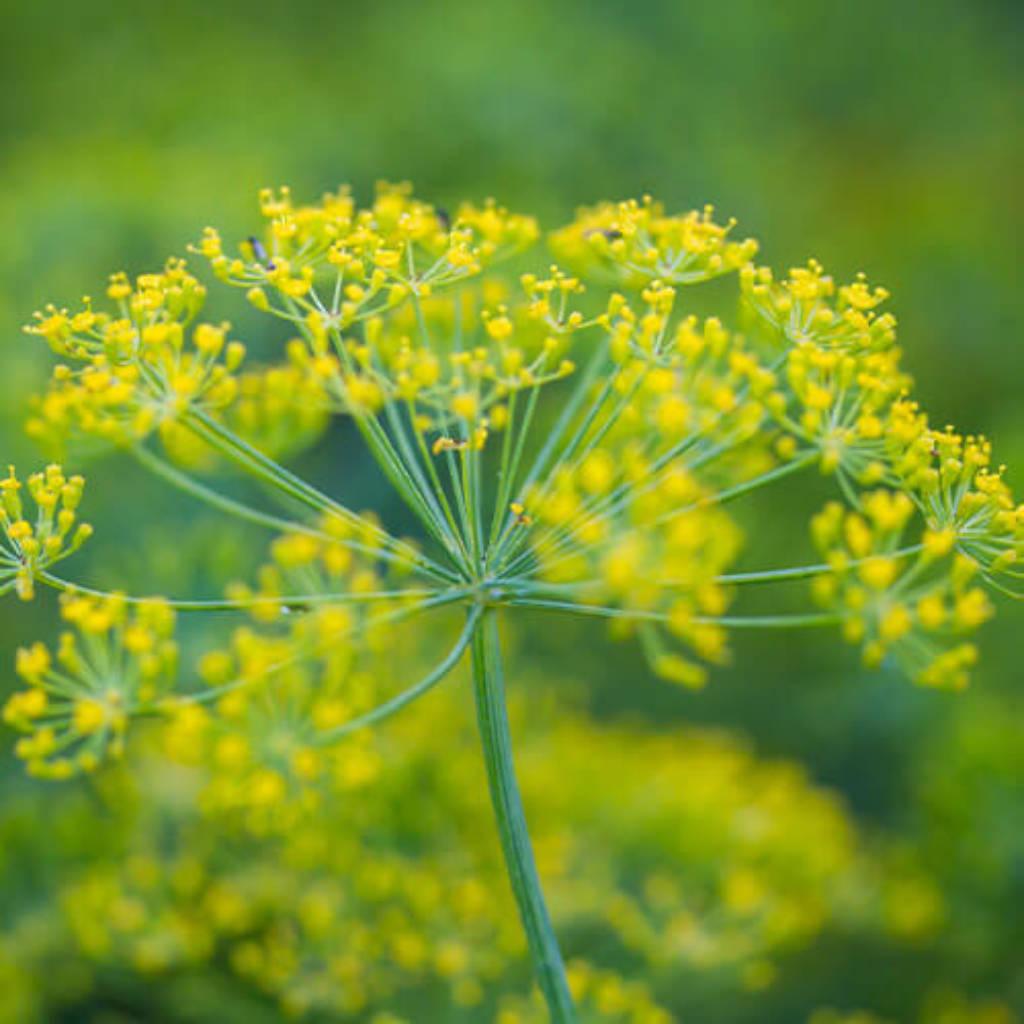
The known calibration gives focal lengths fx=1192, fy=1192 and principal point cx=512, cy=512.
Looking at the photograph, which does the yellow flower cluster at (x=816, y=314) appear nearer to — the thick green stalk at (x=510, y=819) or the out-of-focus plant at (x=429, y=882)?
the thick green stalk at (x=510, y=819)

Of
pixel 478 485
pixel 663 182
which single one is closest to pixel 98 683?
pixel 478 485

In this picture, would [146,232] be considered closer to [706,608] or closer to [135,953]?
[135,953]

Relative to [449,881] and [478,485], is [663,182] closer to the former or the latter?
[449,881]

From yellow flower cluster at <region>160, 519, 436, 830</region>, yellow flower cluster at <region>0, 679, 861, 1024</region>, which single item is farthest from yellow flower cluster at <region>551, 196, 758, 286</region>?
yellow flower cluster at <region>0, 679, 861, 1024</region>

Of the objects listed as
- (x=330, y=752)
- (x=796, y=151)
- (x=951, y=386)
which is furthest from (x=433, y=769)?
(x=796, y=151)

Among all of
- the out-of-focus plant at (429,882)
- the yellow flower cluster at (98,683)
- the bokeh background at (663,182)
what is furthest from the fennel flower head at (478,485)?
the bokeh background at (663,182)

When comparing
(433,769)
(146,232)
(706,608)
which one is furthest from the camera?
(146,232)

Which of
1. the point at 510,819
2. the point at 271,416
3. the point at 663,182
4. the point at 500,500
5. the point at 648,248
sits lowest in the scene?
the point at 510,819
